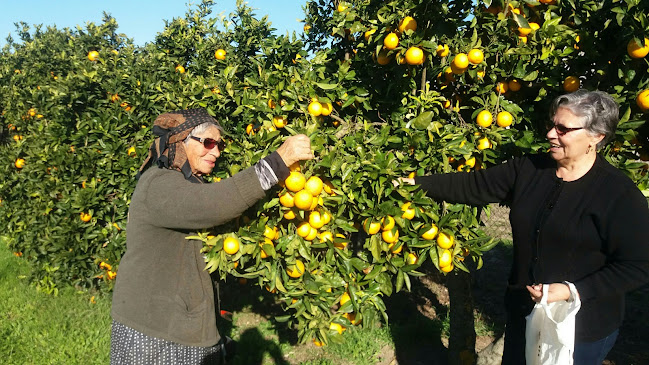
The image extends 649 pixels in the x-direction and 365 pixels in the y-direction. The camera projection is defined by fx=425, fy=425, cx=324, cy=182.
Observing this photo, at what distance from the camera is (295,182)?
1.72 meters

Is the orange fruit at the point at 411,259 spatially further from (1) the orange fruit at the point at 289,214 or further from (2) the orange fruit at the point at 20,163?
(2) the orange fruit at the point at 20,163

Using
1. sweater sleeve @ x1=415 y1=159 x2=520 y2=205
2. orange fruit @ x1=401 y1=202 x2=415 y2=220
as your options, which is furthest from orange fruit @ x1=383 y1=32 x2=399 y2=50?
orange fruit @ x1=401 y1=202 x2=415 y2=220

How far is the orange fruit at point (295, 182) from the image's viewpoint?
5.66 feet

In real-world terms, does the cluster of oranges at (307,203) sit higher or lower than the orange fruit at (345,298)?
higher

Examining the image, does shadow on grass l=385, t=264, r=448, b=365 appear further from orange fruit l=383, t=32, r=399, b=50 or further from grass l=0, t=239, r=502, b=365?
orange fruit l=383, t=32, r=399, b=50

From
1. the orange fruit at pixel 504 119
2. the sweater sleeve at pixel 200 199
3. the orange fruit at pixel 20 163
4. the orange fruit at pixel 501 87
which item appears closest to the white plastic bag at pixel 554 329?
the orange fruit at pixel 504 119

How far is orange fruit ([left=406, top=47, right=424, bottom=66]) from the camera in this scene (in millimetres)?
1981

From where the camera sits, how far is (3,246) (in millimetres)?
6066

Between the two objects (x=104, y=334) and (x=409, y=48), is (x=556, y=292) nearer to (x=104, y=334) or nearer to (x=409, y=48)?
(x=409, y=48)

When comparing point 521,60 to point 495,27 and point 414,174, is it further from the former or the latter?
point 414,174

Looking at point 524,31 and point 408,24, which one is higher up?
point 408,24

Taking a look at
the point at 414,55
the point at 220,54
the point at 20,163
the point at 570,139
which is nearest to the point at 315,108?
the point at 414,55

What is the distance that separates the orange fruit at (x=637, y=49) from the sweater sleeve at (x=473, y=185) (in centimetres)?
63

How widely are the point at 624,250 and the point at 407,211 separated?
2.78 ft
